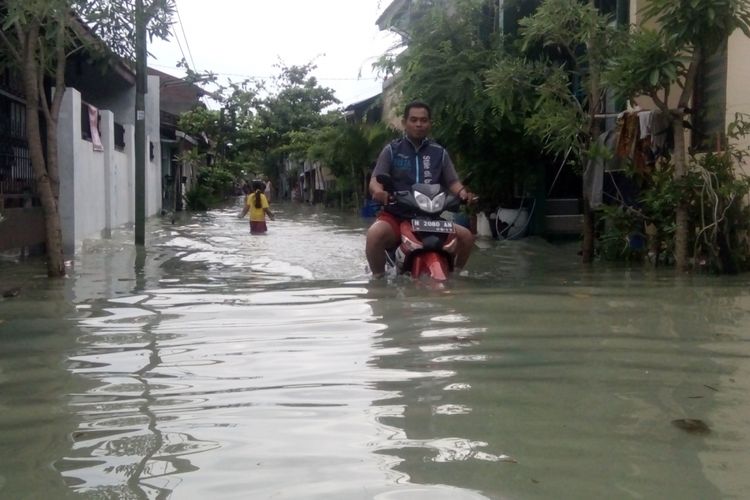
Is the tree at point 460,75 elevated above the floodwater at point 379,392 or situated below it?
above

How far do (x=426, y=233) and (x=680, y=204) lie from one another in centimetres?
245

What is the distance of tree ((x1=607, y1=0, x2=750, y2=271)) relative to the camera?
7.23m

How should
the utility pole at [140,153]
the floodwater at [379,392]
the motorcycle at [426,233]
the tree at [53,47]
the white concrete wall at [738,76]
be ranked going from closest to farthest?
the floodwater at [379,392]
the motorcycle at [426,233]
the tree at [53,47]
the white concrete wall at [738,76]
the utility pole at [140,153]

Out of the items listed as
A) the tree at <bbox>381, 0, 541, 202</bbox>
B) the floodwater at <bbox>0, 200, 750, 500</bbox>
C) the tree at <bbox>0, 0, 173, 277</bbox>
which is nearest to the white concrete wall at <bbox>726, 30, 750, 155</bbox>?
the floodwater at <bbox>0, 200, 750, 500</bbox>

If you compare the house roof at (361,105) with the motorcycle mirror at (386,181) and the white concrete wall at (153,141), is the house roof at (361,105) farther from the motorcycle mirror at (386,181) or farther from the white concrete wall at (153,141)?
the motorcycle mirror at (386,181)

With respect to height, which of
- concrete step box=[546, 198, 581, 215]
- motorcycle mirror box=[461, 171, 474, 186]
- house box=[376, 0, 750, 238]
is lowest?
concrete step box=[546, 198, 581, 215]

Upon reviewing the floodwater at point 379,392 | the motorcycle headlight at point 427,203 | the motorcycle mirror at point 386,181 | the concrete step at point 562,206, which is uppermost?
the motorcycle mirror at point 386,181

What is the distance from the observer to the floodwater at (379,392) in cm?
281

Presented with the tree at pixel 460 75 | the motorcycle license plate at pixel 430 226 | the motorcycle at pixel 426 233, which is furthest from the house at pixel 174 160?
the motorcycle license plate at pixel 430 226

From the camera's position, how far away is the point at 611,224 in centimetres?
952

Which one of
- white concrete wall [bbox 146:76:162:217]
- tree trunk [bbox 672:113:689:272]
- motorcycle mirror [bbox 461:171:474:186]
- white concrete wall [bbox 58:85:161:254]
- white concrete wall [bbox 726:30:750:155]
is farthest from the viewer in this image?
white concrete wall [bbox 146:76:162:217]

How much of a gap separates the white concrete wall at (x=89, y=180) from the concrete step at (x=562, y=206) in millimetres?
7427

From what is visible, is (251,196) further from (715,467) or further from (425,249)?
(715,467)

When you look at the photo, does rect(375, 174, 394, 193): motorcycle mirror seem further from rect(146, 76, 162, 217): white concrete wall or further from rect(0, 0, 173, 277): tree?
rect(146, 76, 162, 217): white concrete wall
